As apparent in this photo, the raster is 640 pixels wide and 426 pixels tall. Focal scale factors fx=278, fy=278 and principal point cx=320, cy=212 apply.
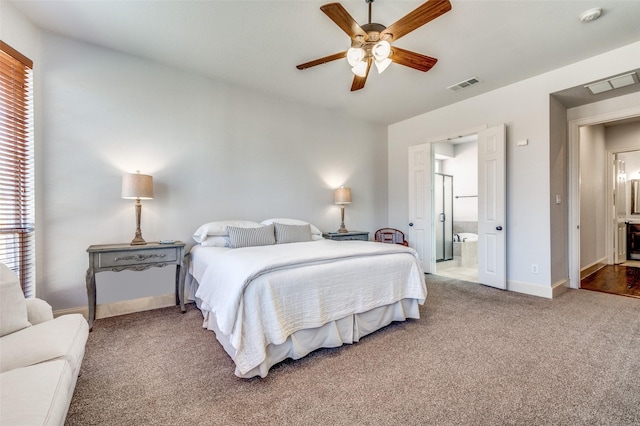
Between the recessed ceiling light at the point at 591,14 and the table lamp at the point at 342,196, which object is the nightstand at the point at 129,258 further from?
the recessed ceiling light at the point at 591,14

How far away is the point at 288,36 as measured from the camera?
264cm

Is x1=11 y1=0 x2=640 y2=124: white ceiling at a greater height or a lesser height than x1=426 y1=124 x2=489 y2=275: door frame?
greater

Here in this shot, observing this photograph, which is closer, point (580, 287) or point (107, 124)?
point (107, 124)

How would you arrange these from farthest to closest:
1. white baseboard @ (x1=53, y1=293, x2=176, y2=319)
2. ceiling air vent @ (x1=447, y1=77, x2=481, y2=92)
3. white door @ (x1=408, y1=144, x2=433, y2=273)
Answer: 1. white door @ (x1=408, y1=144, x2=433, y2=273)
2. ceiling air vent @ (x1=447, y1=77, x2=481, y2=92)
3. white baseboard @ (x1=53, y1=293, x2=176, y2=319)

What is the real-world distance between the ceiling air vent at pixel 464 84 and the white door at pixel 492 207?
26.5 inches

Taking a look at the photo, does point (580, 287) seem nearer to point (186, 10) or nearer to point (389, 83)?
point (389, 83)

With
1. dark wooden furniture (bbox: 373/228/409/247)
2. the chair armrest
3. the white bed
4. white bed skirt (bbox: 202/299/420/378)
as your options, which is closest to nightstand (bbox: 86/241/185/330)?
the white bed

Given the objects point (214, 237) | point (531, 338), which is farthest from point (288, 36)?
point (531, 338)

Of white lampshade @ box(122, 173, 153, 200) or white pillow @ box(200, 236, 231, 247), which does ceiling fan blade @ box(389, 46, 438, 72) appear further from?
white lampshade @ box(122, 173, 153, 200)

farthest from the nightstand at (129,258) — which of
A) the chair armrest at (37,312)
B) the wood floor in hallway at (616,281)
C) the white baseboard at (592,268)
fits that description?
the white baseboard at (592,268)

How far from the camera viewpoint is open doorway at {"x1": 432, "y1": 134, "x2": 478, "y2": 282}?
6.04 meters

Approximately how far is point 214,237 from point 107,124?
160cm

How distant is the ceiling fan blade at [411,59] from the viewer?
7.14ft

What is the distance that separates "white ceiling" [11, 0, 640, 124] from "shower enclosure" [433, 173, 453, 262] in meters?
2.80
